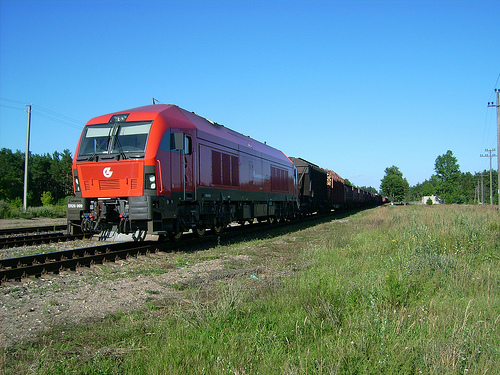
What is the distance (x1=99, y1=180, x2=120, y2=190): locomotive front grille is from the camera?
10.1 meters

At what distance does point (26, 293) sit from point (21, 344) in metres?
2.40

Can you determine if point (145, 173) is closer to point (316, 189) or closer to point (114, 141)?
point (114, 141)

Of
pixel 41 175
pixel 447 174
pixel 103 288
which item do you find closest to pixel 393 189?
pixel 447 174

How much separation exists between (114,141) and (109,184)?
1.20 m

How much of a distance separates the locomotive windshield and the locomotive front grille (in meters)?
0.65

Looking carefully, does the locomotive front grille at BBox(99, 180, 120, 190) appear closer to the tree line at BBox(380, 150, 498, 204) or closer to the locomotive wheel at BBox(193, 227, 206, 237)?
the locomotive wheel at BBox(193, 227, 206, 237)

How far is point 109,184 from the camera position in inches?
402

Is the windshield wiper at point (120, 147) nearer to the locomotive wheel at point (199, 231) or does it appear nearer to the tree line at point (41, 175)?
the locomotive wheel at point (199, 231)

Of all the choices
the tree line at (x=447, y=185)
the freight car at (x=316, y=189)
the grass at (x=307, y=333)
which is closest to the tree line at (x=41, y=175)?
the freight car at (x=316, y=189)

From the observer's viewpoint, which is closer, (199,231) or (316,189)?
(199,231)

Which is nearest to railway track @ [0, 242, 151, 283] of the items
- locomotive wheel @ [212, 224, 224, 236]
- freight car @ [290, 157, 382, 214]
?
locomotive wheel @ [212, 224, 224, 236]

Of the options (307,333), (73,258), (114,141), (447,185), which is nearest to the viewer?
(307,333)

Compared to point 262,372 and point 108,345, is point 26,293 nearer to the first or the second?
point 108,345

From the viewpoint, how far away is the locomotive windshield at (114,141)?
1013 cm
